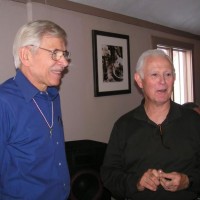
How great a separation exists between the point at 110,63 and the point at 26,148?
6.38 feet

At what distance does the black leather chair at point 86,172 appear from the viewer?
204 cm

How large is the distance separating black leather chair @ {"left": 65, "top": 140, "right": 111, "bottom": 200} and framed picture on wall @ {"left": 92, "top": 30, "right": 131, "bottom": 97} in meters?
0.87

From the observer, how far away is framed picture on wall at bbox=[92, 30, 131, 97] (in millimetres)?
2891

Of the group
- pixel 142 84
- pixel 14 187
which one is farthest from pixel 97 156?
pixel 14 187

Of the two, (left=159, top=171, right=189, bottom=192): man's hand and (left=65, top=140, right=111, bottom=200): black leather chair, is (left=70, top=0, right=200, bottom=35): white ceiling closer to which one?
(left=65, top=140, right=111, bottom=200): black leather chair

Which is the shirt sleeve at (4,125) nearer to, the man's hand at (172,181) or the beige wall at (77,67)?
Answer: the man's hand at (172,181)

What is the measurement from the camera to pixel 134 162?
158cm

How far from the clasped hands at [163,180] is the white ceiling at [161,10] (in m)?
1.92

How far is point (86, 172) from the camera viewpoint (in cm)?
209

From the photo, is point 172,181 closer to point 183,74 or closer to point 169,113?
point 169,113

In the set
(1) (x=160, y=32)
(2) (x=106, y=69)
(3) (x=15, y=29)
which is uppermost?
(1) (x=160, y=32)

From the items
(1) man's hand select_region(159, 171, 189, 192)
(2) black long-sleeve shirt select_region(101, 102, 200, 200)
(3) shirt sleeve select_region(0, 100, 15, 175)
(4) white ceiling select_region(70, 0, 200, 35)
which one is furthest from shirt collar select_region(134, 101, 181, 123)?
(4) white ceiling select_region(70, 0, 200, 35)

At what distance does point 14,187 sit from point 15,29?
55.9 inches

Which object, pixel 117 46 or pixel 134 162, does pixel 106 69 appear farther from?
pixel 134 162
